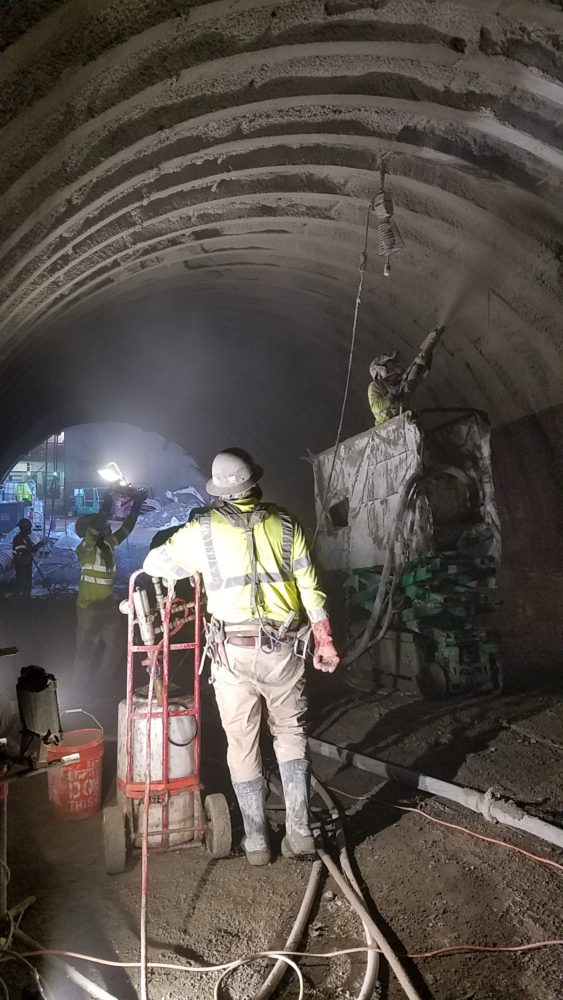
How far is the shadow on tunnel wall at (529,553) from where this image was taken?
22.3ft

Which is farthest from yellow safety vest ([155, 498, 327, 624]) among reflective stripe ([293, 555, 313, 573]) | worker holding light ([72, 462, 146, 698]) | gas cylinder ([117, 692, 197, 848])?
worker holding light ([72, 462, 146, 698])

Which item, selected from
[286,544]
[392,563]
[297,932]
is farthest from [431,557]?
[297,932]

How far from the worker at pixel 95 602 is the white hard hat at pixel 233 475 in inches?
150

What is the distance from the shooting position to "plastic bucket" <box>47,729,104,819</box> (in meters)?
4.02

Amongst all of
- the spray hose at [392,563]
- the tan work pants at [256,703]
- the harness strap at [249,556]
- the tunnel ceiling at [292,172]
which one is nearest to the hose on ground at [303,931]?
the tan work pants at [256,703]

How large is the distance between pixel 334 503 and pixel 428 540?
7.24 feet

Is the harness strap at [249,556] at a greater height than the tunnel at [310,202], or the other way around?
the tunnel at [310,202]

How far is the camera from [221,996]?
2.51m

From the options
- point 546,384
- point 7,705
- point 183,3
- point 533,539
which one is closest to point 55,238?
point 183,3

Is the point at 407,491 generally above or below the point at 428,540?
above

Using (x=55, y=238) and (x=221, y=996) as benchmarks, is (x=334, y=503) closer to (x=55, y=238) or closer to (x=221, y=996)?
(x=55, y=238)

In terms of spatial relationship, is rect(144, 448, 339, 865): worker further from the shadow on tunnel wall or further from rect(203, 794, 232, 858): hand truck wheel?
the shadow on tunnel wall

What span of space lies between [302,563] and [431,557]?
3317 mm

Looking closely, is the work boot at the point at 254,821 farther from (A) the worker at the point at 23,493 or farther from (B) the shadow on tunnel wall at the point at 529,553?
(A) the worker at the point at 23,493
